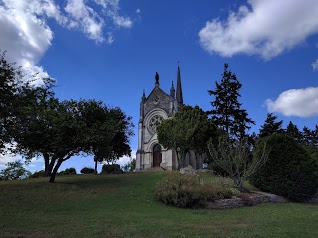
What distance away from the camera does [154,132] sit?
166ft

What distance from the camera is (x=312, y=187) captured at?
62.7ft

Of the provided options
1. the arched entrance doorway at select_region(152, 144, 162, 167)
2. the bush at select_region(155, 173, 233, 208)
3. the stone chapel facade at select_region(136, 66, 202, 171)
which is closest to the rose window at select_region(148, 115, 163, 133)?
the stone chapel facade at select_region(136, 66, 202, 171)

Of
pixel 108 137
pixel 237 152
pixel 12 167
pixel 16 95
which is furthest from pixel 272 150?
pixel 12 167

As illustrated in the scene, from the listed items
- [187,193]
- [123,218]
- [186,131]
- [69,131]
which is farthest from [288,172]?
[69,131]

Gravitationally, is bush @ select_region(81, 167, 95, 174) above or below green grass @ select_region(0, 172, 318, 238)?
above

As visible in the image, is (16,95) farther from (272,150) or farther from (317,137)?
Result: (317,137)

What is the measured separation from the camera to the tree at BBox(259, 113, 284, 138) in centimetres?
4416

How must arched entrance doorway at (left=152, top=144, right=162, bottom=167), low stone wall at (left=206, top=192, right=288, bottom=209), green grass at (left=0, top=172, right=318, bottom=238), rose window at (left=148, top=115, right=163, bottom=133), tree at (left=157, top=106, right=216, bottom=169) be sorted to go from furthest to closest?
rose window at (left=148, top=115, right=163, bottom=133), arched entrance doorway at (left=152, top=144, right=162, bottom=167), tree at (left=157, top=106, right=216, bottom=169), low stone wall at (left=206, top=192, right=288, bottom=209), green grass at (left=0, top=172, right=318, bottom=238)

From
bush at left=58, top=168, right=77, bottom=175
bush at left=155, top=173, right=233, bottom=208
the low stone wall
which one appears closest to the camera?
bush at left=155, top=173, right=233, bottom=208

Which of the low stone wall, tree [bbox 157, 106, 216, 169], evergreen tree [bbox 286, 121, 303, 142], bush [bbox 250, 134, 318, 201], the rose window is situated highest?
the rose window

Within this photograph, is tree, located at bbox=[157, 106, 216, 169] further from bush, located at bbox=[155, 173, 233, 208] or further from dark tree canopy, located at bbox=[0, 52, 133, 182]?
bush, located at bbox=[155, 173, 233, 208]

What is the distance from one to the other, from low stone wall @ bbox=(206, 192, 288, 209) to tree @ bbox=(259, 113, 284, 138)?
87.2 feet

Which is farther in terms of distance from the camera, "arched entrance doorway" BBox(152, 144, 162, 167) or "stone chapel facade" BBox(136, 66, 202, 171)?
"arched entrance doorway" BBox(152, 144, 162, 167)

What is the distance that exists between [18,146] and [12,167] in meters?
23.1
